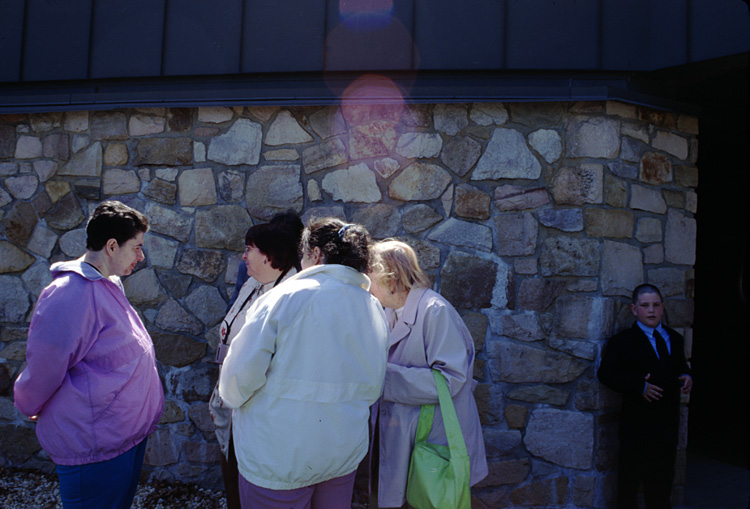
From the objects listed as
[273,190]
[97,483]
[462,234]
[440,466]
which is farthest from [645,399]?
[97,483]

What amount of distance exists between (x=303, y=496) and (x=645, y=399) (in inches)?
81.2

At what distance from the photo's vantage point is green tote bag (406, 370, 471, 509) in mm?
2057

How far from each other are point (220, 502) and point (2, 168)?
8.85 ft

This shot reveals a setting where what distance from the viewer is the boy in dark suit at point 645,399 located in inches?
115

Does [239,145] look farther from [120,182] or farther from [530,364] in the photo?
[530,364]

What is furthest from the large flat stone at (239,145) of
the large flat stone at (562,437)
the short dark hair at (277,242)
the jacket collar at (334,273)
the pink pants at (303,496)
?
the large flat stone at (562,437)

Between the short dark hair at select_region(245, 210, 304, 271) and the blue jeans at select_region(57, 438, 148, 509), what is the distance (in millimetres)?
980

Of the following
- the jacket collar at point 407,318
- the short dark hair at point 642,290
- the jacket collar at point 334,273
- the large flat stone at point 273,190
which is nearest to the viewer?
the jacket collar at point 334,273

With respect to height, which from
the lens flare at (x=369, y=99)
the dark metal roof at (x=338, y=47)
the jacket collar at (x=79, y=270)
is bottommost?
the jacket collar at (x=79, y=270)

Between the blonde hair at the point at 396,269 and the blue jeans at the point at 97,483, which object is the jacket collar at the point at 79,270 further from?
the blonde hair at the point at 396,269

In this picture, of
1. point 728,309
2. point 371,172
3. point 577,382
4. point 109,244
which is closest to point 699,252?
point 728,309

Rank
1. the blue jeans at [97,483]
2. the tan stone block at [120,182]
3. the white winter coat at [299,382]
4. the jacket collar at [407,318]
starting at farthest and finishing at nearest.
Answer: the tan stone block at [120,182]
the jacket collar at [407,318]
the blue jeans at [97,483]
the white winter coat at [299,382]

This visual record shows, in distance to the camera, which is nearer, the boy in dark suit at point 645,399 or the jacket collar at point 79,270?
the jacket collar at point 79,270

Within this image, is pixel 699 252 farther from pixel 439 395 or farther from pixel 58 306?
pixel 58 306
